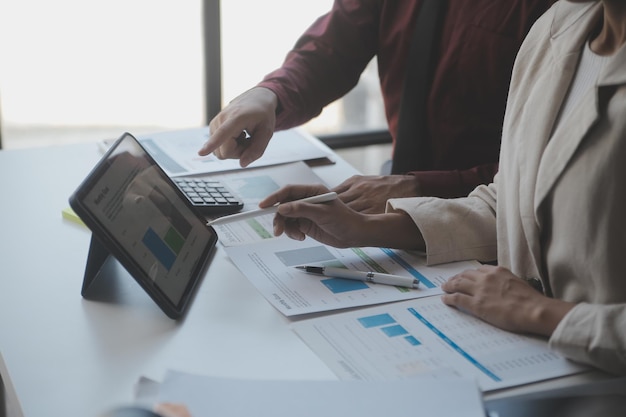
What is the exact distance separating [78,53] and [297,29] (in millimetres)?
809

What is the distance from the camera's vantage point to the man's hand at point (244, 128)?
149 centimetres

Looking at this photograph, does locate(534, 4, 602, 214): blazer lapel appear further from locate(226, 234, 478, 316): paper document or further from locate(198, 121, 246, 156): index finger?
locate(198, 121, 246, 156): index finger

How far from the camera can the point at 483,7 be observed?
167cm

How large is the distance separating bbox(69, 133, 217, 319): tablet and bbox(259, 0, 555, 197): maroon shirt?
552mm

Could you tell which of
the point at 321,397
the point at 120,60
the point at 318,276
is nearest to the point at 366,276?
the point at 318,276

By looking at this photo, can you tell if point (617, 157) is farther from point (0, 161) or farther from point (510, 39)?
point (0, 161)

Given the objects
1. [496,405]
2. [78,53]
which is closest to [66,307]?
[496,405]

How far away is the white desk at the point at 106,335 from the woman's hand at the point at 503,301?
9 centimetres

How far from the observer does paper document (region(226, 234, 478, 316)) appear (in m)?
1.09

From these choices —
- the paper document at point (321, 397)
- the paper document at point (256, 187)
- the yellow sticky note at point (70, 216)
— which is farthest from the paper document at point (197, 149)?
the paper document at point (321, 397)

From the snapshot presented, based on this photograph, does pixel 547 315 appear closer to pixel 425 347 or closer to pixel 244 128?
pixel 425 347

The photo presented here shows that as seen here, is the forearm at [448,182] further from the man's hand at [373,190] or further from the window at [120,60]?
the window at [120,60]

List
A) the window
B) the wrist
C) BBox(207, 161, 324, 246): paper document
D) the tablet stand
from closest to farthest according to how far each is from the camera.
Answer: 1. the wrist
2. the tablet stand
3. BBox(207, 161, 324, 246): paper document
4. the window

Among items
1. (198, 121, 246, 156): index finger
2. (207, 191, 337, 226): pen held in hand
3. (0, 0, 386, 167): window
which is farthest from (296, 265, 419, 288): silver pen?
(0, 0, 386, 167): window
